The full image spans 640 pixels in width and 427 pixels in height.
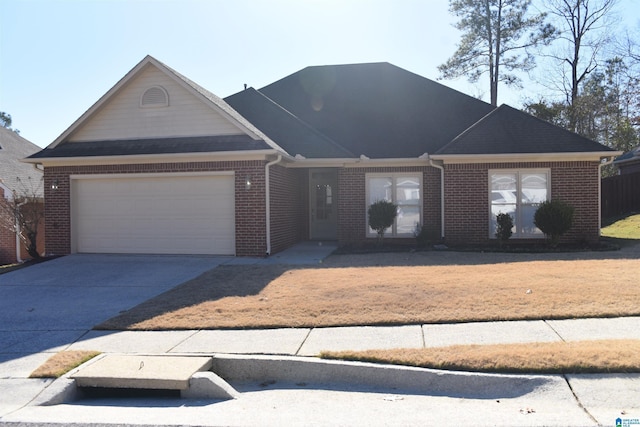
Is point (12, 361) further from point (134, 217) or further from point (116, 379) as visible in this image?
point (134, 217)

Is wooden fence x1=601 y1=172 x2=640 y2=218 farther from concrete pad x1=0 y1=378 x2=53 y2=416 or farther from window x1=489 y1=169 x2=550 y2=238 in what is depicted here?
concrete pad x1=0 y1=378 x2=53 y2=416

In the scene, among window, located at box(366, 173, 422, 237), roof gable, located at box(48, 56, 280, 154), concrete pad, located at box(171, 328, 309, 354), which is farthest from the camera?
window, located at box(366, 173, 422, 237)

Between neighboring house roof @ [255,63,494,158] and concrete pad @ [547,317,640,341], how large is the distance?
367 inches

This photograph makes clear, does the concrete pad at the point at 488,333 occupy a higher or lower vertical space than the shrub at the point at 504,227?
lower

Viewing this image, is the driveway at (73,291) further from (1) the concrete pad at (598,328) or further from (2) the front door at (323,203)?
(1) the concrete pad at (598,328)

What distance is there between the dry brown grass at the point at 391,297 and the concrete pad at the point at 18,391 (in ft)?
6.19

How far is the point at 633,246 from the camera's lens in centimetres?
1428

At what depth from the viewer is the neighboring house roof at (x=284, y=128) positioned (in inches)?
599

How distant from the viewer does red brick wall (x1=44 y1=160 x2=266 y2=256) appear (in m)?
13.3

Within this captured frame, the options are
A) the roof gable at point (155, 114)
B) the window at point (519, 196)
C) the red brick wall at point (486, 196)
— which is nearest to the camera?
the roof gable at point (155, 114)

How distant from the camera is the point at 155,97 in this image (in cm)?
1419

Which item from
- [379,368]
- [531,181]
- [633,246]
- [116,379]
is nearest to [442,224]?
[531,181]

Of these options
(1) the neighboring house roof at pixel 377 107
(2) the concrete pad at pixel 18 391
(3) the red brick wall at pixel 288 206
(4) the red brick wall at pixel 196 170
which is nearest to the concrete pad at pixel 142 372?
(2) the concrete pad at pixel 18 391

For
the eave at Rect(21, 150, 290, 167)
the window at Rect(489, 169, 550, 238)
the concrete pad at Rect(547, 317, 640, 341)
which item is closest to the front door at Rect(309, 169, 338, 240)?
the eave at Rect(21, 150, 290, 167)
